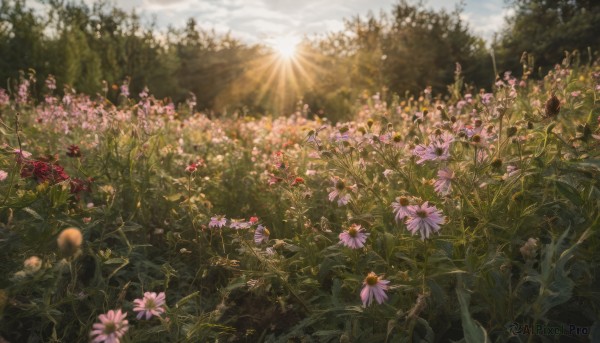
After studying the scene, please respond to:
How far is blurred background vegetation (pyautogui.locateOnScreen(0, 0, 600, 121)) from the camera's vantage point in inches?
520

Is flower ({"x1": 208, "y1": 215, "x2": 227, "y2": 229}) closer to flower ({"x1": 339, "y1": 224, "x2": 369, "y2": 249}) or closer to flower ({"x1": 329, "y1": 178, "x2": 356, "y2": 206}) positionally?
flower ({"x1": 329, "y1": 178, "x2": 356, "y2": 206})

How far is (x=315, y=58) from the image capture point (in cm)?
2319

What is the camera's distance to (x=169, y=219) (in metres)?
2.41

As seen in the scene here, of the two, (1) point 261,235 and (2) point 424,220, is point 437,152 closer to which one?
(2) point 424,220

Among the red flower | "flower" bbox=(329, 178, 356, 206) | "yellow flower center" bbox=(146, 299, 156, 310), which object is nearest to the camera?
"yellow flower center" bbox=(146, 299, 156, 310)

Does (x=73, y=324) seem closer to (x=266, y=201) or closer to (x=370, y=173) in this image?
(x=266, y=201)

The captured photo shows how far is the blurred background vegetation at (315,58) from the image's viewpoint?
13.2m

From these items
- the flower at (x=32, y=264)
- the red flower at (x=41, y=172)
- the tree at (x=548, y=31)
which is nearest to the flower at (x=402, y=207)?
the flower at (x=32, y=264)

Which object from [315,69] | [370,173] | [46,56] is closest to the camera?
[370,173]

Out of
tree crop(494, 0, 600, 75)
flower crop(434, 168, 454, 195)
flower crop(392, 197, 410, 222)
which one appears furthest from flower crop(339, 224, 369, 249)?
tree crop(494, 0, 600, 75)

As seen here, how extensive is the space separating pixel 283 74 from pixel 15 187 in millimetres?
22305

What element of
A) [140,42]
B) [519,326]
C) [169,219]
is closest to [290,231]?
[169,219]

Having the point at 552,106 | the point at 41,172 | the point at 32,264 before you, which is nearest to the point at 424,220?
the point at 552,106

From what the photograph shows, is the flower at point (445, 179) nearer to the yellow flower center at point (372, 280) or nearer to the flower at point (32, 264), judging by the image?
the yellow flower center at point (372, 280)
